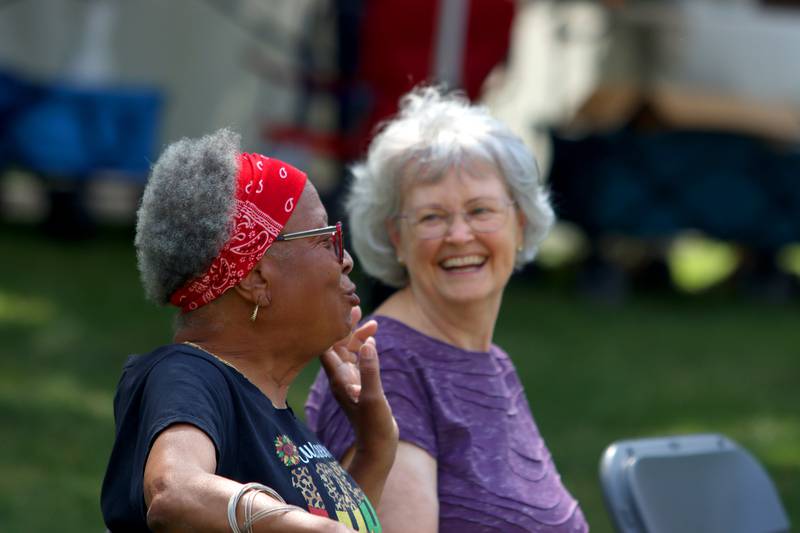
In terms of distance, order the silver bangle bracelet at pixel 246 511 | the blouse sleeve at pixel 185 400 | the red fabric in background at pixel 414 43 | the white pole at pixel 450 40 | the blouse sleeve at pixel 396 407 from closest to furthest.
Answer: the silver bangle bracelet at pixel 246 511, the blouse sleeve at pixel 185 400, the blouse sleeve at pixel 396 407, the white pole at pixel 450 40, the red fabric in background at pixel 414 43

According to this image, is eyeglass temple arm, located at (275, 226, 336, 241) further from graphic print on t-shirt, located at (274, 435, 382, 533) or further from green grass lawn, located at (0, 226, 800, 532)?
green grass lawn, located at (0, 226, 800, 532)

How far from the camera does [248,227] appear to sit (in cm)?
205

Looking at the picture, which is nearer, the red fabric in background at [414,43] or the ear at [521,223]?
the ear at [521,223]

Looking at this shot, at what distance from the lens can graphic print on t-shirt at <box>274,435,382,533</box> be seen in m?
2.06

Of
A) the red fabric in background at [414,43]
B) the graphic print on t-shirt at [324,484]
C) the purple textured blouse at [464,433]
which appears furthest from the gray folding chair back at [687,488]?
the red fabric in background at [414,43]

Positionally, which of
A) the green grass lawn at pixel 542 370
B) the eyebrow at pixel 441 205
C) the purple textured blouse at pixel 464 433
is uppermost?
the eyebrow at pixel 441 205

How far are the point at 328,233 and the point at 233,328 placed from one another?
211 millimetres

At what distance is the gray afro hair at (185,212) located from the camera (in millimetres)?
2023

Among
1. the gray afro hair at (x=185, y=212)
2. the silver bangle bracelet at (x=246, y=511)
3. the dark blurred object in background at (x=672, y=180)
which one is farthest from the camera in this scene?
the dark blurred object in background at (x=672, y=180)

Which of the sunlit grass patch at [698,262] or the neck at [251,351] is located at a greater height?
the neck at [251,351]

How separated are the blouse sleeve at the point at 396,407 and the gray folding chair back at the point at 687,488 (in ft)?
1.50

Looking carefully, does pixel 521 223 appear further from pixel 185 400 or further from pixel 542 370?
pixel 542 370

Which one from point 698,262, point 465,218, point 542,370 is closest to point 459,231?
point 465,218

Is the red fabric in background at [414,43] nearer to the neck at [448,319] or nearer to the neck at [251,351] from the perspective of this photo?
the neck at [448,319]
